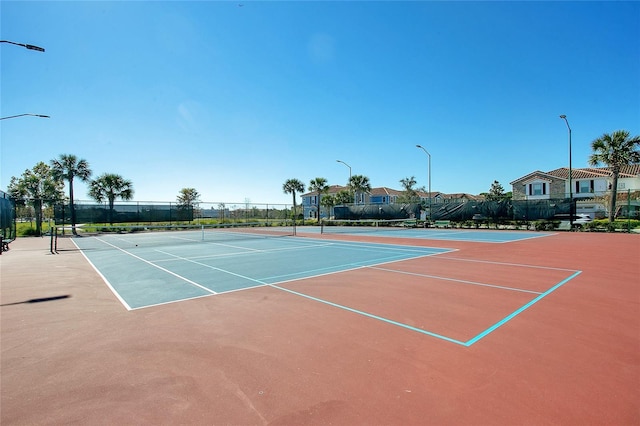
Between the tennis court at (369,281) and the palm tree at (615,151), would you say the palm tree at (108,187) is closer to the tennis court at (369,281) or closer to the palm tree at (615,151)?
the tennis court at (369,281)

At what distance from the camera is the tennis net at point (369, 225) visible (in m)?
31.2

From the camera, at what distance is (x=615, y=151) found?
1059 inches

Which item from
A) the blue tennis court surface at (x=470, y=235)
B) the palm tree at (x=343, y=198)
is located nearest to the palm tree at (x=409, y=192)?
the palm tree at (x=343, y=198)

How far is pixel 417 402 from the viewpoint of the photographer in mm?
2932

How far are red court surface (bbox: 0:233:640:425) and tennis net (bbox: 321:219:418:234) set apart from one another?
77.1 feet

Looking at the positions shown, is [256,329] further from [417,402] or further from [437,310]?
[437,310]

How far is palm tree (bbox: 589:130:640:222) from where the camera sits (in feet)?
86.7

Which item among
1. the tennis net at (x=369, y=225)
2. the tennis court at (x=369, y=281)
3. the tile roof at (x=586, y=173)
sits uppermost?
the tile roof at (x=586, y=173)

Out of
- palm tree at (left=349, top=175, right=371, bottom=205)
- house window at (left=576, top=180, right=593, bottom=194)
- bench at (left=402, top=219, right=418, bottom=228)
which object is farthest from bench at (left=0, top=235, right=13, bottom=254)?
house window at (left=576, top=180, right=593, bottom=194)

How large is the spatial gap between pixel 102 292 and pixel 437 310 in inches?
289

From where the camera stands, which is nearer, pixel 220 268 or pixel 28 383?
pixel 28 383

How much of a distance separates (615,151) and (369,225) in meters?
22.8

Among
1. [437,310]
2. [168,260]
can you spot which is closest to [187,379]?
[437,310]

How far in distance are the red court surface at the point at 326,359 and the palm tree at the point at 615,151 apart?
1085 inches
